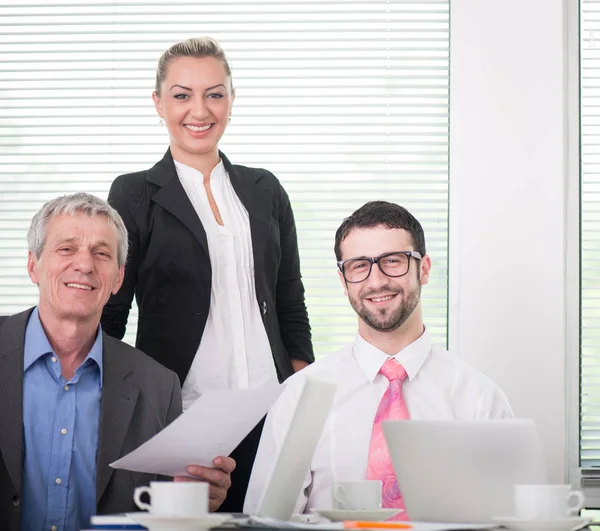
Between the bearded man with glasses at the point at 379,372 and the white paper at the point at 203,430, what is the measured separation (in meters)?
0.38

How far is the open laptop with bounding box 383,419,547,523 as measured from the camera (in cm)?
137

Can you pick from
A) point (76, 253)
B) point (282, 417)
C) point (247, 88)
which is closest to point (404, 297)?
point (282, 417)

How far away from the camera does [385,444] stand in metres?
1.92

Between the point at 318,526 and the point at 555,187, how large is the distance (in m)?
2.10

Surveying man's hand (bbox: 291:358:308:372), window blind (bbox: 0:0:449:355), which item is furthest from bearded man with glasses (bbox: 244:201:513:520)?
window blind (bbox: 0:0:449:355)

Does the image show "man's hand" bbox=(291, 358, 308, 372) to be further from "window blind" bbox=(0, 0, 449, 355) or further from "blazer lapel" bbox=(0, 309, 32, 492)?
"blazer lapel" bbox=(0, 309, 32, 492)

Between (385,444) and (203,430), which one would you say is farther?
(385,444)

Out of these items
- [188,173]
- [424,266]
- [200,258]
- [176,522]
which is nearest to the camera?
[176,522]

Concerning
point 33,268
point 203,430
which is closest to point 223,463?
point 203,430

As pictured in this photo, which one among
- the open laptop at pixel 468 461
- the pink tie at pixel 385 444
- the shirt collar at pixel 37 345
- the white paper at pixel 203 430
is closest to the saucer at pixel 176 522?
the white paper at pixel 203 430

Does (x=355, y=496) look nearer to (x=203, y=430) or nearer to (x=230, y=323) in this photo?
(x=203, y=430)

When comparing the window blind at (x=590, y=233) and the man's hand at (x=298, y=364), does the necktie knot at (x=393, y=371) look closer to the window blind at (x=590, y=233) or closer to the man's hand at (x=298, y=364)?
the man's hand at (x=298, y=364)

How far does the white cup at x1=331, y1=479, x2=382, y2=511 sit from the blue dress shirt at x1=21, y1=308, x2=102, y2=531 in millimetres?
654

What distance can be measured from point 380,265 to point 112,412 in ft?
2.45
